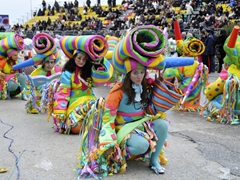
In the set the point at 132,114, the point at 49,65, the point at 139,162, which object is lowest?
the point at 139,162

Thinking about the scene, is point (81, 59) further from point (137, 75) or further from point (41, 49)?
point (137, 75)

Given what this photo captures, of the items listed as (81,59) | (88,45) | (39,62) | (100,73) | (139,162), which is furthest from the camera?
(39,62)

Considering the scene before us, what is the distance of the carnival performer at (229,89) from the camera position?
577 centimetres

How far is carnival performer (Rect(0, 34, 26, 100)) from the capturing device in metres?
7.96

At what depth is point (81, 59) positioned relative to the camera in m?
5.09

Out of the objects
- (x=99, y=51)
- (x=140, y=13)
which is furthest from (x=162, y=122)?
(x=140, y=13)

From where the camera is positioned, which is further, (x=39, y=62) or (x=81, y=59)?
(x=39, y=62)

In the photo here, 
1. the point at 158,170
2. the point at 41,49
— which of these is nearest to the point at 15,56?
the point at 41,49

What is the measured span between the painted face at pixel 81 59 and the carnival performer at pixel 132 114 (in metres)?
1.55

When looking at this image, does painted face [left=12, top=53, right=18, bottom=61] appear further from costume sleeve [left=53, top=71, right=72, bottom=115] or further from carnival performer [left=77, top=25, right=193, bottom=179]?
carnival performer [left=77, top=25, right=193, bottom=179]

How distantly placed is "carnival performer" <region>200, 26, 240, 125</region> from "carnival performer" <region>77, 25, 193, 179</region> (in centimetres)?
243

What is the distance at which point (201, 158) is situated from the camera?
4.07 metres

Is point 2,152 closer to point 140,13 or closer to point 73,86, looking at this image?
point 73,86

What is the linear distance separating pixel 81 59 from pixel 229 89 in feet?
7.89
